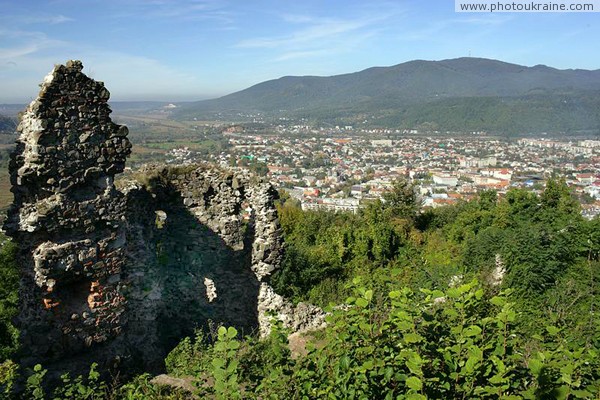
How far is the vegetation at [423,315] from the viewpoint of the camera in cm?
283

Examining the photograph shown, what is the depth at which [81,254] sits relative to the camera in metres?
6.00

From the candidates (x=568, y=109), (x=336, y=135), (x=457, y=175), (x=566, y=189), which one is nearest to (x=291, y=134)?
(x=336, y=135)

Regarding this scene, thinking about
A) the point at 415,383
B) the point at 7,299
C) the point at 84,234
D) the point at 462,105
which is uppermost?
the point at 462,105

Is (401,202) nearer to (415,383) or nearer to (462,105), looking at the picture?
(415,383)

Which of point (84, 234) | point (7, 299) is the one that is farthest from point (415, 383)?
point (7, 299)

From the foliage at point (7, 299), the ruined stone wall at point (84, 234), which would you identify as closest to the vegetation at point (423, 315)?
the ruined stone wall at point (84, 234)

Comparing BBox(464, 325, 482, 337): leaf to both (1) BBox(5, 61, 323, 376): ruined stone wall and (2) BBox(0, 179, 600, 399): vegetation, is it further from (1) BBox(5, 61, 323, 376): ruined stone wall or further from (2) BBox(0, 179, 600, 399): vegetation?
(1) BBox(5, 61, 323, 376): ruined stone wall

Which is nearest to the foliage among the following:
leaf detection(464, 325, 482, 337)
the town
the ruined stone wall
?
the ruined stone wall

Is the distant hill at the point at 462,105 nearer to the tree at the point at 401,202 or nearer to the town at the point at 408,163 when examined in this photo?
the town at the point at 408,163

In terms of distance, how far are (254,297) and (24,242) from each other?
14.4 ft

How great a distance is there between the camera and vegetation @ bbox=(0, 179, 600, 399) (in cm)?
283

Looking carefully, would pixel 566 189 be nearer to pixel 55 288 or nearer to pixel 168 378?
pixel 168 378

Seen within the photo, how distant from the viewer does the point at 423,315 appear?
309 centimetres

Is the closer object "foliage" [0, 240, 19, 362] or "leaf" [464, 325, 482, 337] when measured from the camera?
"leaf" [464, 325, 482, 337]
